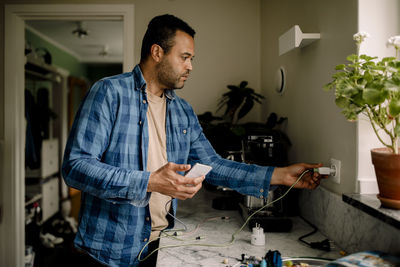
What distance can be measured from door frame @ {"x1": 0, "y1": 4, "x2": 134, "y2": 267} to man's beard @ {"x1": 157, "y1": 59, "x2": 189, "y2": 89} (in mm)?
976

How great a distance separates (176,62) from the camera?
1.49 meters

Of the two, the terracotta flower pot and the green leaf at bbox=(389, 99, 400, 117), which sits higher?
the green leaf at bbox=(389, 99, 400, 117)

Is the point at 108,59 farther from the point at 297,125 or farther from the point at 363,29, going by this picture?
the point at 363,29

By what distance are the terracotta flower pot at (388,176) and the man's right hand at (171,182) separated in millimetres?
550

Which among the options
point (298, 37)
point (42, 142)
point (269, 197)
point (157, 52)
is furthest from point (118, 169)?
point (42, 142)

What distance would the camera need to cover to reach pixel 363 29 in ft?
3.66

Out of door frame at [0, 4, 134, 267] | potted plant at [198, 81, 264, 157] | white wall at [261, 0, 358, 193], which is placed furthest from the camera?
door frame at [0, 4, 134, 267]

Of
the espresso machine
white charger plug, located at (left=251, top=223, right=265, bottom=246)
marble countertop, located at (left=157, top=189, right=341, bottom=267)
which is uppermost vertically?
the espresso machine

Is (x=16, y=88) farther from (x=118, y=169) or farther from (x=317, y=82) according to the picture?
(x=317, y=82)

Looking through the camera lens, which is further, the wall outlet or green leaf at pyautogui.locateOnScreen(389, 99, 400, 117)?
the wall outlet

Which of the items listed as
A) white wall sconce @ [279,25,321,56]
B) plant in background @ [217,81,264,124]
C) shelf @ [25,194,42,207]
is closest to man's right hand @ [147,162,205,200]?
white wall sconce @ [279,25,321,56]

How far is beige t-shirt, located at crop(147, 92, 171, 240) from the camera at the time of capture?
148 cm

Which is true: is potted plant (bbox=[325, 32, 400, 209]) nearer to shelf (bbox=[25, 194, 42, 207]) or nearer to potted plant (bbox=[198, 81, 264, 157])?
potted plant (bbox=[198, 81, 264, 157])

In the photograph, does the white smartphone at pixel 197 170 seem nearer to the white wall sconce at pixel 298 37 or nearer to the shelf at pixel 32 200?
the white wall sconce at pixel 298 37
